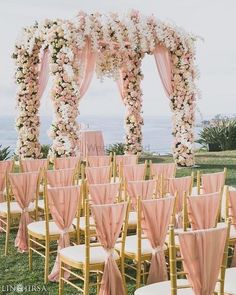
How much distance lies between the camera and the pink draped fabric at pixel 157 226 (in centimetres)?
384

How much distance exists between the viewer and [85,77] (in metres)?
12.4

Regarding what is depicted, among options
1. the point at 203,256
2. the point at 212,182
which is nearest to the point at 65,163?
the point at 212,182

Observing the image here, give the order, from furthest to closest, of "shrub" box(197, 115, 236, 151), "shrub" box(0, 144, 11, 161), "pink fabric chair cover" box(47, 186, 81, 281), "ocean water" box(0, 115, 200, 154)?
"shrub" box(197, 115, 236, 151) < "shrub" box(0, 144, 11, 161) < "ocean water" box(0, 115, 200, 154) < "pink fabric chair cover" box(47, 186, 81, 281)

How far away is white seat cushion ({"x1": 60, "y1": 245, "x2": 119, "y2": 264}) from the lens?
12.7 ft

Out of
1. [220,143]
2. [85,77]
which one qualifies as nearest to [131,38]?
[85,77]

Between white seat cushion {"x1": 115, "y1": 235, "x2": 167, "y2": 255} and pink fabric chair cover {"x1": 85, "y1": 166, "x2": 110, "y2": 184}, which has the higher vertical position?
pink fabric chair cover {"x1": 85, "y1": 166, "x2": 110, "y2": 184}

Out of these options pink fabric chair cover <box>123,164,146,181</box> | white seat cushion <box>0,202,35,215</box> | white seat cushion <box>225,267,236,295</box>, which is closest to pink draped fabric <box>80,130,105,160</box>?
pink fabric chair cover <box>123,164,146,181</box>

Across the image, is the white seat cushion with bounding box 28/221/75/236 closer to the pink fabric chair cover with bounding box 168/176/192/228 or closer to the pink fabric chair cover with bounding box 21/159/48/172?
the pink fabric chair cover with bounding box 168/176/192/228

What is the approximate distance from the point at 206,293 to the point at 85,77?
9.82 m

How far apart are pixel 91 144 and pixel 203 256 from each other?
9.84 meters

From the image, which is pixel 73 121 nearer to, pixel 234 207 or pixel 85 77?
pixel 85 77

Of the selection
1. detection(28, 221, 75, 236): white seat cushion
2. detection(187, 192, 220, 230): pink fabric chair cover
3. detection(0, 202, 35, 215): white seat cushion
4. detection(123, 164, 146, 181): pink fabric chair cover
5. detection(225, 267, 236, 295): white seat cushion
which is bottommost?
detection(225, 267, 236, 295): white seat cushion

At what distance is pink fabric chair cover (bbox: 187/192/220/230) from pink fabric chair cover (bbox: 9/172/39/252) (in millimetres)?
1901

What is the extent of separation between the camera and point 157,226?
3914 millimetres
